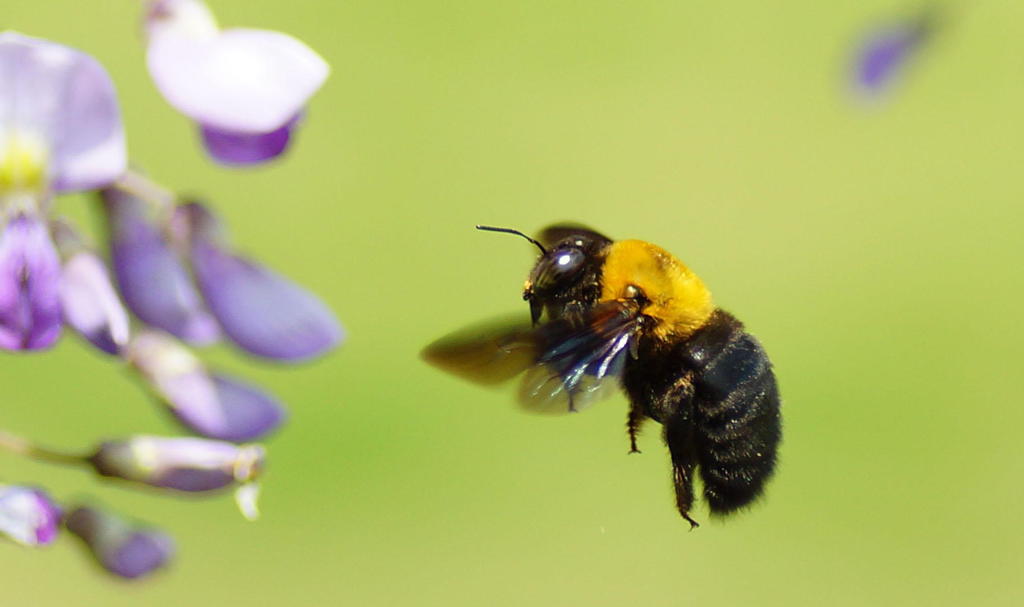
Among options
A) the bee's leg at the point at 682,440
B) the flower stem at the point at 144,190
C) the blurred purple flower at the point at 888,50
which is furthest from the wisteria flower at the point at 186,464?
the blurred purple flower at the point at 888,50

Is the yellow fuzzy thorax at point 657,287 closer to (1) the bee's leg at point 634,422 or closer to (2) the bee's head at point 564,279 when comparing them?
(2) the bee's head at point 564,279

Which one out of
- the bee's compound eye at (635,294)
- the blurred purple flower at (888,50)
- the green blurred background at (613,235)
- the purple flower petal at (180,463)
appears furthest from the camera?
the green blurred background at (613,235)

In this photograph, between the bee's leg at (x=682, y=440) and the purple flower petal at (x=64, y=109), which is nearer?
the purple flower petal at (x=64, y=109)

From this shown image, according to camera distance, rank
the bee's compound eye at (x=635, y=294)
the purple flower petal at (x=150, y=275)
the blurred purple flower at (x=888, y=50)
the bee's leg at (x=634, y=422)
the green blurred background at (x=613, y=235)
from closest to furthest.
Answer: the purple flower petal at (x=150, y=275) < the bee's compound eye at (x=635, y=294) < the bee's leg at (x=634, y=422) < the blurred purple flower at (x=888, y=50) < the green blurred background at (x=613, y=235)

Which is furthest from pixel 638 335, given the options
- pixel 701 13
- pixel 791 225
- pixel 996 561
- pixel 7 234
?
pixel 701 13

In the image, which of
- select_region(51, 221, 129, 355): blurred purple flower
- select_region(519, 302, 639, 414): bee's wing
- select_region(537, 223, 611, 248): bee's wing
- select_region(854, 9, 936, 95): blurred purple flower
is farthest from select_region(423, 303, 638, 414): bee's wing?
select_region(854, 9, 936, 95): blurred purple flower

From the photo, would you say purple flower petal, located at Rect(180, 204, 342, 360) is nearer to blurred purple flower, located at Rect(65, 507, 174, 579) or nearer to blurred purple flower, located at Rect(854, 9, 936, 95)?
blurred purple flower, located at Rect(65, 507, 174, 579)

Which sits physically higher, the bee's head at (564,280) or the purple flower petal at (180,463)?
the bee's head at (564,280)
